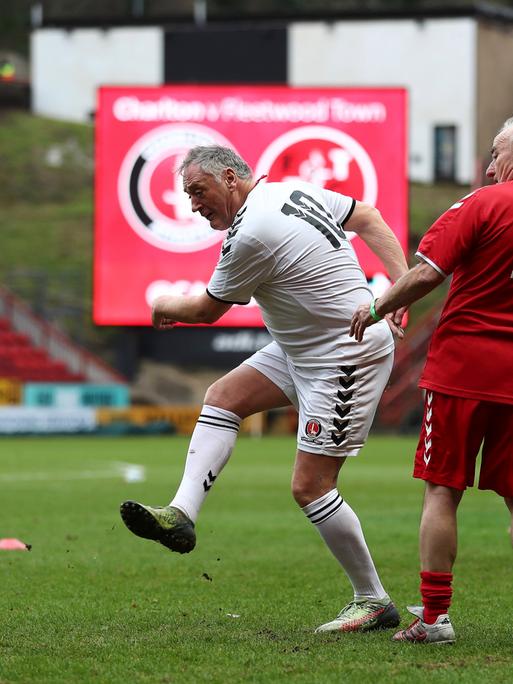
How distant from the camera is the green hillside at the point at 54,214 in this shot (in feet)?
122

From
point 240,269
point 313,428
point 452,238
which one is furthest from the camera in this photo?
point 313,428

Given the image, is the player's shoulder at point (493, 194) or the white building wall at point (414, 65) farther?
the white building wall at point (414, 65)

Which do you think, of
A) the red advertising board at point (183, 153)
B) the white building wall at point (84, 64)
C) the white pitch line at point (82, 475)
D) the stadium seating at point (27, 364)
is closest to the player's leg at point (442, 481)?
the white pitch line at point (82, 475)

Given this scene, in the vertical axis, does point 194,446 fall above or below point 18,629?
above

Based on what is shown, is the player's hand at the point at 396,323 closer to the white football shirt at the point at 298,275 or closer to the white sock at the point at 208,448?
the white football shirt at the point at 298,275

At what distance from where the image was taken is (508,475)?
572 centimetres

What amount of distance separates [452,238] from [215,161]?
3.79 feet

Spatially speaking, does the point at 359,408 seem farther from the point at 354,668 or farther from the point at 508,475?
the point at 354,668

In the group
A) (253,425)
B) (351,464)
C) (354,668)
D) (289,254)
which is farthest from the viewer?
(253,425)

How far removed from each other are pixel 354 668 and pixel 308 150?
2029 centimetres

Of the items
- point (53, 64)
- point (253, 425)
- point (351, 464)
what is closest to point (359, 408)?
point (351, 464)

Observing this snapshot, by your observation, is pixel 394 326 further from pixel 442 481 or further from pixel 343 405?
pixel 442 481

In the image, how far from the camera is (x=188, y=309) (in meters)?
6.40

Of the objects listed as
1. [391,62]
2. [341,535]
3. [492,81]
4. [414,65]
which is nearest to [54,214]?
[391,62]
